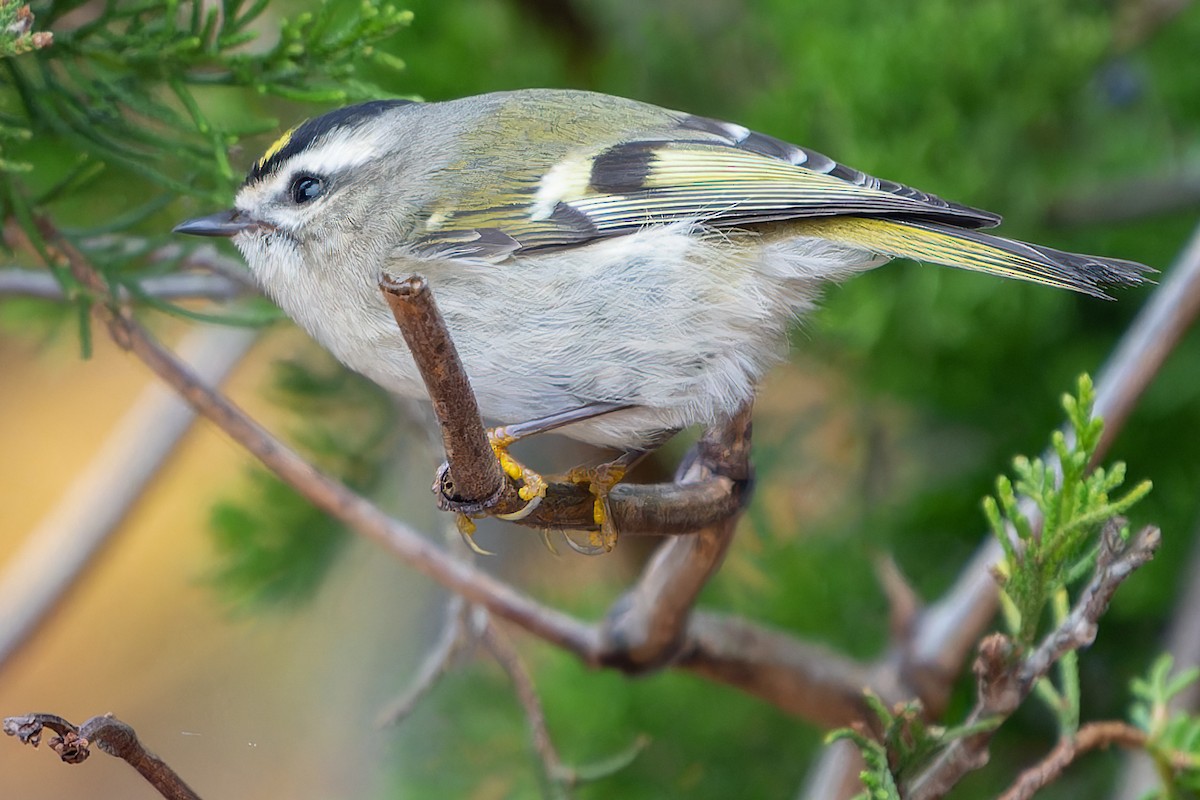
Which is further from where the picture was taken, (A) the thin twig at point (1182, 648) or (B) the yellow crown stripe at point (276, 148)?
(A) the thin twig at point (1182, 648)

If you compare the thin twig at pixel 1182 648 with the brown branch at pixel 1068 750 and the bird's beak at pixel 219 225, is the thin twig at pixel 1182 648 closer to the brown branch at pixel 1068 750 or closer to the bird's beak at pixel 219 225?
the brown branch at pixel 1068 750

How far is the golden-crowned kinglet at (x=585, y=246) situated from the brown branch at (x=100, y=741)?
1.25 feet

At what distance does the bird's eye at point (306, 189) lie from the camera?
109 cm

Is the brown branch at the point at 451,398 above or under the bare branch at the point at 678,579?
above

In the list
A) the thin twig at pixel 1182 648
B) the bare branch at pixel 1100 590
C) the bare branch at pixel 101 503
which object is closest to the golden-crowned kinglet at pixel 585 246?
the bare branch at pixel 1100 590

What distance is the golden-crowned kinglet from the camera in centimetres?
97

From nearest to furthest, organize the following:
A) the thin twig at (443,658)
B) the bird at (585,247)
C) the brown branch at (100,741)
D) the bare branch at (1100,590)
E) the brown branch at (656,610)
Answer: the brown branch at (100,741) → the bare branch at (1100,590) → the bird at (585,247) → the brown branch at (656,610) → the thin twig at (443,658)

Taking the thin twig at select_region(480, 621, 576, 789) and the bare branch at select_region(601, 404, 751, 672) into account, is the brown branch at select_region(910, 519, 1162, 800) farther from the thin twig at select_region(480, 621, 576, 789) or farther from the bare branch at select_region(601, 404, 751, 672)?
the thin twig at select_region(480, 621, 576, 789)

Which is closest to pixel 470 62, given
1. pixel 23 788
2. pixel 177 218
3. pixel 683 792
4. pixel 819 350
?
pixel 177 218

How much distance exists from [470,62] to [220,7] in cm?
65

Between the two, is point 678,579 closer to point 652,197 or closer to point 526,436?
point 526,436

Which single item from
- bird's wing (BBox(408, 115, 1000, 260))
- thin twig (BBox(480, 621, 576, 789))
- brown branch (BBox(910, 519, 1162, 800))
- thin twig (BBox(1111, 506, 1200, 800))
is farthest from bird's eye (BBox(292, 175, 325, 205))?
thin twig (BBox(1111, 506, 1200, 800))

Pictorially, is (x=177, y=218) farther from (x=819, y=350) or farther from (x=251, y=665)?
(x=819, y=350)

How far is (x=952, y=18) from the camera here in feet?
4.95
